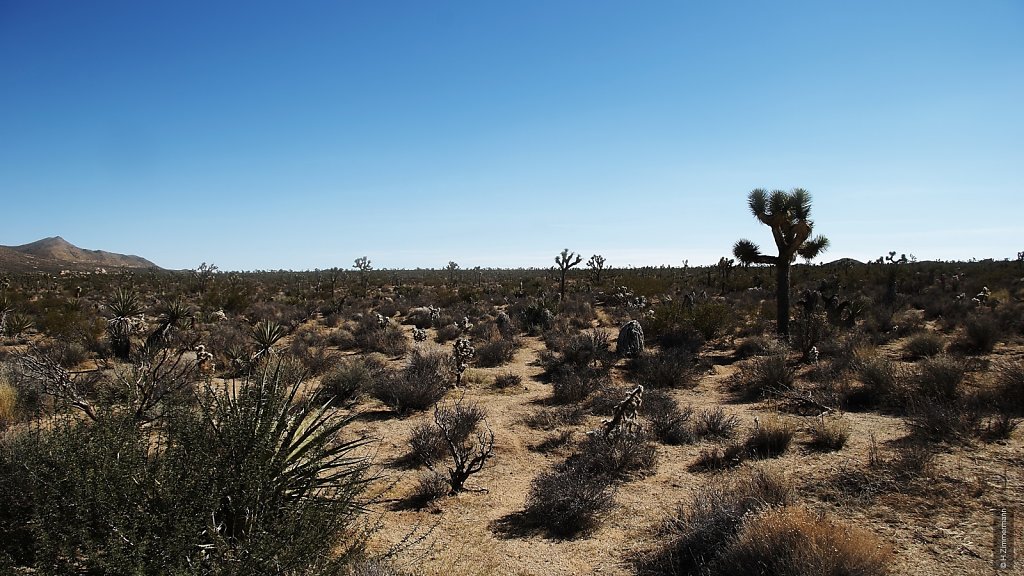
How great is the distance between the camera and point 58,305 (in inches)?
778

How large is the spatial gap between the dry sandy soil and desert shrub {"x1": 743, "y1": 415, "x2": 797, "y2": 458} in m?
0.15

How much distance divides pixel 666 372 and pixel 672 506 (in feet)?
19.6

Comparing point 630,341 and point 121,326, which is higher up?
point 121,326

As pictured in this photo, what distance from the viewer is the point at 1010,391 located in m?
7.70

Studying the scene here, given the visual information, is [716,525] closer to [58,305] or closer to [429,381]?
[429,381]

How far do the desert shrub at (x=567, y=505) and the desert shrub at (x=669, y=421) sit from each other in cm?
217

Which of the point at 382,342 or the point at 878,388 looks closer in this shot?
the point at 878,388

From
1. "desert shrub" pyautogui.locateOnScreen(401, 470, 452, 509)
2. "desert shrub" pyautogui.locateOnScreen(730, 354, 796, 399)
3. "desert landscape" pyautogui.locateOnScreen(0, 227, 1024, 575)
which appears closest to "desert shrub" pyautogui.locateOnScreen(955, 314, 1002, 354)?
"desert landscape" pyautogui.locateOnScreen(0, 227, 1024, 575)

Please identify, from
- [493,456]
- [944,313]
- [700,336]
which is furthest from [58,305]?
[944,313]

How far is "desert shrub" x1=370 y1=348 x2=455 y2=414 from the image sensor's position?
9.55 metres

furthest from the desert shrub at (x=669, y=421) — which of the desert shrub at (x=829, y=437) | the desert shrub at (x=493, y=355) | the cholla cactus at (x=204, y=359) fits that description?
the cholla cactus at (x=204, y=359)

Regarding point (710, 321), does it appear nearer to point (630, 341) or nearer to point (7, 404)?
point (630, 341)

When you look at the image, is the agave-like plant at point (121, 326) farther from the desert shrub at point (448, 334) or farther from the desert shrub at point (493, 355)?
the desert shrub at point (493, 355)

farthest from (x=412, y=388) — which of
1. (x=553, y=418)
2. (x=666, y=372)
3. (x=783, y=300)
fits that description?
(x=783, y=300)
